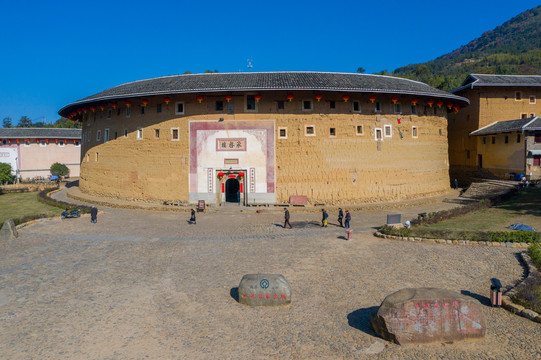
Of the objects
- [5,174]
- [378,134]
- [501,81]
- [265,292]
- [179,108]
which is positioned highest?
[501,81]

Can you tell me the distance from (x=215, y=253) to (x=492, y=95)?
39.1 metres

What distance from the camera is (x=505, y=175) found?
36.5 m

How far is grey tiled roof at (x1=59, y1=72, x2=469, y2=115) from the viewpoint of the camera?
28219 millimetres

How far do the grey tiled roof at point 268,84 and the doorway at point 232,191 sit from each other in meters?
8.18

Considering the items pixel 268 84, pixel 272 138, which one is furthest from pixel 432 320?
pixel 268 84

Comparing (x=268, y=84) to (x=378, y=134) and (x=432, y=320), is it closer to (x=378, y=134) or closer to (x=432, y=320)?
(x=378, y=134)

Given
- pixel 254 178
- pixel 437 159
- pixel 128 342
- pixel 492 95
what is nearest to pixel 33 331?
pixel 128 342

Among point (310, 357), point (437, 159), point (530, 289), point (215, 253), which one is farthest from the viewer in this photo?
point (437, 159)

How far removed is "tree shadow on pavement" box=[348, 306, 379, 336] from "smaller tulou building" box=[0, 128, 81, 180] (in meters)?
62.2

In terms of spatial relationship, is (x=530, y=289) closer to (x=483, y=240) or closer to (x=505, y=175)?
(x=483, y=240)

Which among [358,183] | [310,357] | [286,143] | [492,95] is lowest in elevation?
[310,357]

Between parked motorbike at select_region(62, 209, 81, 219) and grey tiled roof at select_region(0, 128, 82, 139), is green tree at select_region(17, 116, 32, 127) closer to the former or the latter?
grey tiled roof at select_region(0, 128, 82, 139)

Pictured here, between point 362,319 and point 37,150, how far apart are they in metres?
64.5

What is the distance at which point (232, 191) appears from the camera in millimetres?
32062
